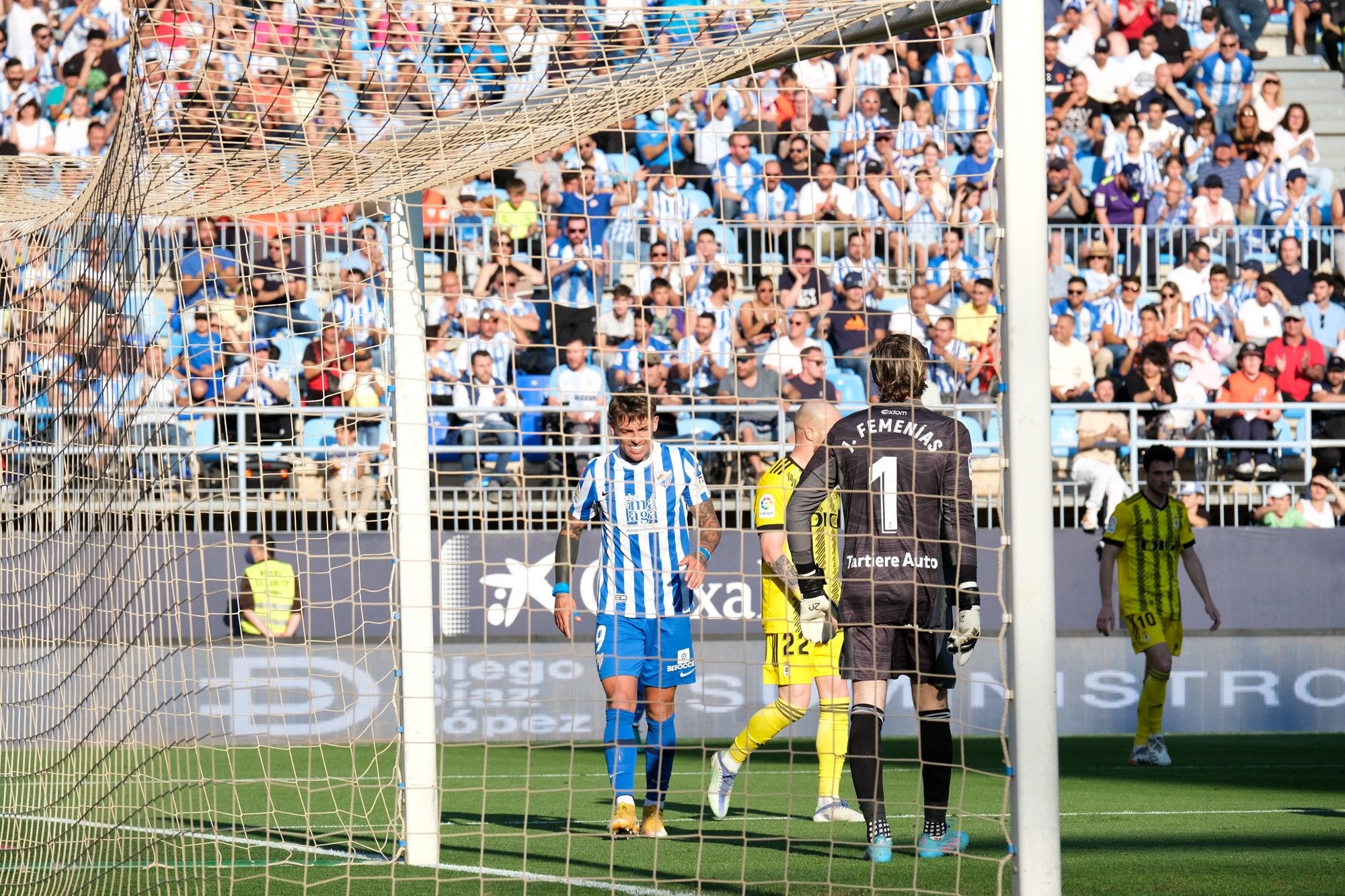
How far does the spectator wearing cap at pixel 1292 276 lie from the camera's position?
646 inches

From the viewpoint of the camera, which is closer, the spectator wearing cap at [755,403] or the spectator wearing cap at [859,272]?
the spectator wearing cap at [859,272]

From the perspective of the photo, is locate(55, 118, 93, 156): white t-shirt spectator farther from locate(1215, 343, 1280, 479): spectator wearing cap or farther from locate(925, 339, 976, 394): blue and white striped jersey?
locate(1215, 343, 1280, 479): spectator wearing cap

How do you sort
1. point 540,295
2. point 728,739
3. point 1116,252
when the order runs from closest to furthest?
point 728,739 → point 540,295 → point 1116,252

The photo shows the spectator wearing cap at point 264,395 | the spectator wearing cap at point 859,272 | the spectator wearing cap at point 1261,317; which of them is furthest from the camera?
the spectator wearing cap at point 1261,317

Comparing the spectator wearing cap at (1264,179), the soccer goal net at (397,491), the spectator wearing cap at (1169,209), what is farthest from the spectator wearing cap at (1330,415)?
the soccer goal net at (397,491)

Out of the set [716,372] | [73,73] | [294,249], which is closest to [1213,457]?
[716,372]

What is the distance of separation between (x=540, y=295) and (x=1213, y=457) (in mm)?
5631

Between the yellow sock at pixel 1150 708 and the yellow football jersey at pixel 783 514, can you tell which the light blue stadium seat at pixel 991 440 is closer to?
the yellow sock at pixel 1150 708

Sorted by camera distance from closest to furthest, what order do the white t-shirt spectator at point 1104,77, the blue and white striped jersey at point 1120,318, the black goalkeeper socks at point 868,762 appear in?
the black goalkeeper socks at point 868,762 → the blue and white striped jersey at point 1120,318 → the white t-shirt spectator at point 1104,77

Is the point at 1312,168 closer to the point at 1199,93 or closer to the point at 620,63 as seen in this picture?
the point at 1199,93

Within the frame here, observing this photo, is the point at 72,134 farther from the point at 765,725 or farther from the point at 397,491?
the point at 765,725

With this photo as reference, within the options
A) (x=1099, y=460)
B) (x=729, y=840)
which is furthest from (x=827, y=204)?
(x=729, y=840)

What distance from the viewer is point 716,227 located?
15039mm

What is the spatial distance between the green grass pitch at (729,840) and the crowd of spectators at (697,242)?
5.60 ft
